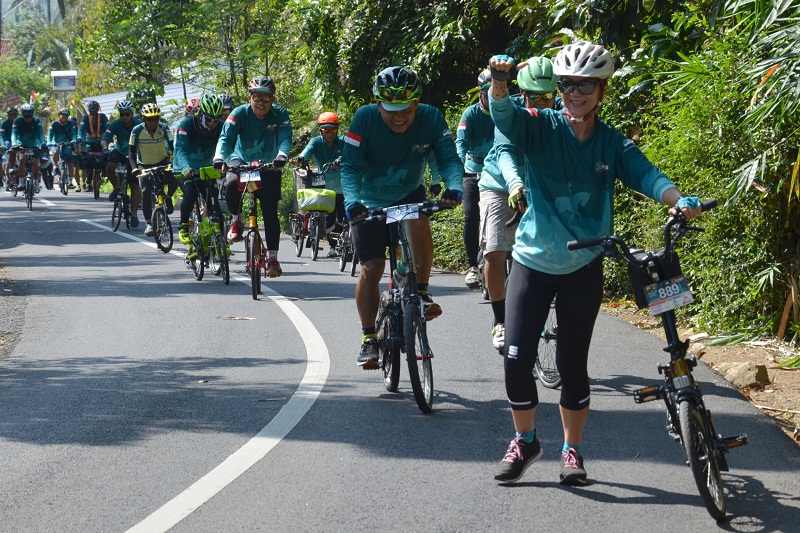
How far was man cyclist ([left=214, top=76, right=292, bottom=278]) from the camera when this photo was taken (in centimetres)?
1262

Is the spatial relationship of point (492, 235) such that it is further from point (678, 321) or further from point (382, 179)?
point (678, 321)

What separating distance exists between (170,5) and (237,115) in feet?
55.8

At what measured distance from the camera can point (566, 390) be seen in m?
5.65

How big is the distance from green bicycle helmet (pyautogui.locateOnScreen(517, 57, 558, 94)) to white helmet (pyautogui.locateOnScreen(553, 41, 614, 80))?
1055 millimetres

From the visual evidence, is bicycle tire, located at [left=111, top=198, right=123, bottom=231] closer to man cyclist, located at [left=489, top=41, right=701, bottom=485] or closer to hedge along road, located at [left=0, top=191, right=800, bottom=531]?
hedge along road, located at [left=0, top=191, right=800, bottom=531]

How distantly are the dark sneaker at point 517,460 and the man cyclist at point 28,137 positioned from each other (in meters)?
24.4

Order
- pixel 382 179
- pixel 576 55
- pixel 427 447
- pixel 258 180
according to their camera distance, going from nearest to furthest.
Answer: pixel 576 55 < pixel 427 447 < pixel 382 179 < pixel 258 180

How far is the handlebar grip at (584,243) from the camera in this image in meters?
5.08

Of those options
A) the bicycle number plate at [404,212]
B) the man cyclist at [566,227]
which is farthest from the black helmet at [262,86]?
the man cyclist at [566,227]

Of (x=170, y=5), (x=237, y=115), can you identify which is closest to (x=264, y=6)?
(x=170, y=5)

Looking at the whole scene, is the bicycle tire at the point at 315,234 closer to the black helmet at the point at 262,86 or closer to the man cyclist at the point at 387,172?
the black helmet at the point at 262,86

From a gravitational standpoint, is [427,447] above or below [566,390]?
below

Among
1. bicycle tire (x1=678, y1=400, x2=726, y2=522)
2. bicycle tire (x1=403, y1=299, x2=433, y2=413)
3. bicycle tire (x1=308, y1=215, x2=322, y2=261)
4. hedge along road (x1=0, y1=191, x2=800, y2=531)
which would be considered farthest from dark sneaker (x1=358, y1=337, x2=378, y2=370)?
bicycle tire (x1=308, y1=215, x2=322, y2=261)

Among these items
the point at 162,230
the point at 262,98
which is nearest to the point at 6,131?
the point at 162,230
